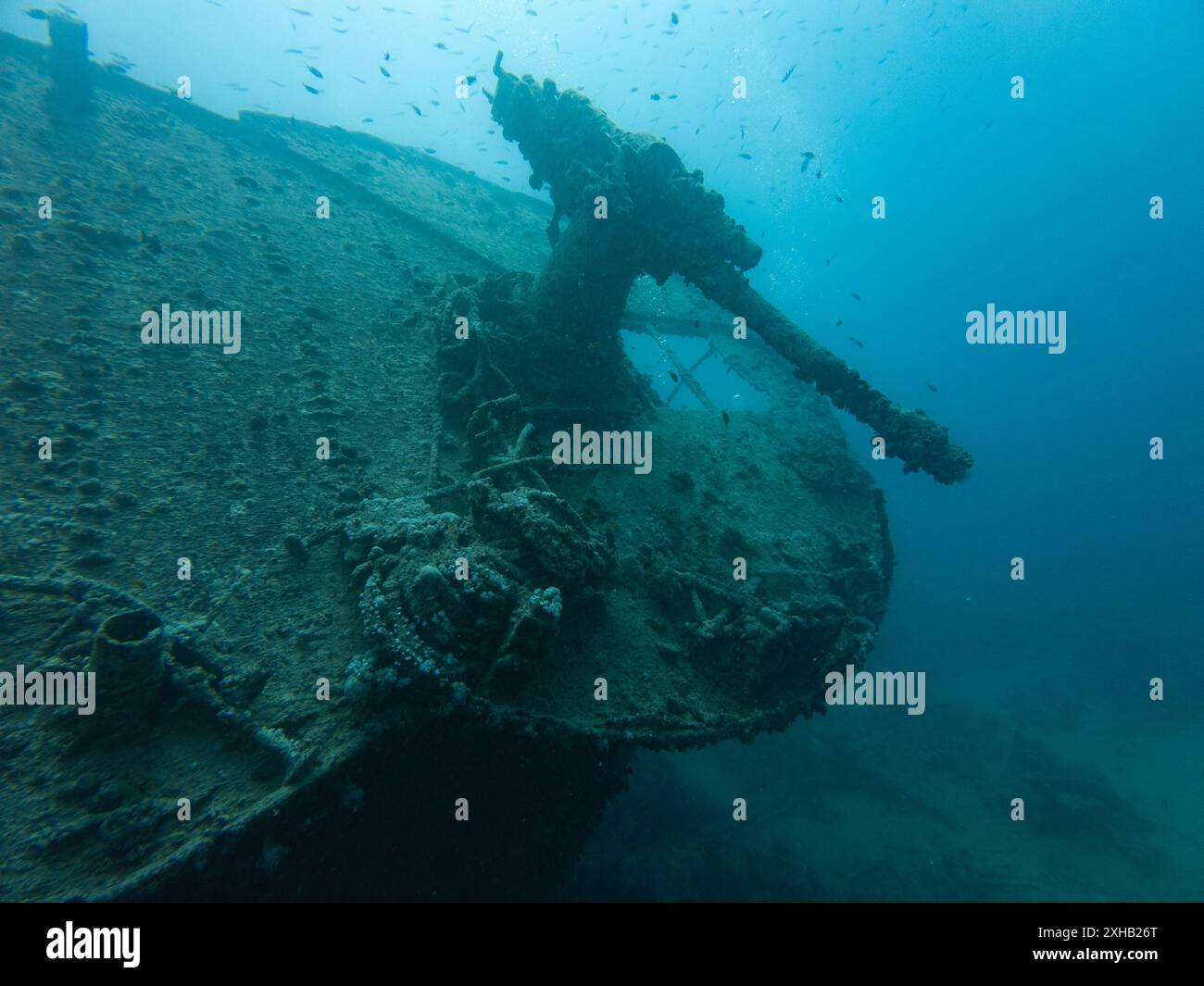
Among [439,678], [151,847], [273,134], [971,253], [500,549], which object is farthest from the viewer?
[971,253]

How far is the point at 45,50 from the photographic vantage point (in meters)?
8.83

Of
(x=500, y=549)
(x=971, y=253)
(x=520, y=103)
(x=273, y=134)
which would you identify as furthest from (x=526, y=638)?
(x=971, y=253)

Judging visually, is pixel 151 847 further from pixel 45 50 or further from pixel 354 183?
pixel 45 50

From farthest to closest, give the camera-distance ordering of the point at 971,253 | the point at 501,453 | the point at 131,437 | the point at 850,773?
the point at 971,253 < the point at 850,773 < the point at 501,453 < the point at 131,437

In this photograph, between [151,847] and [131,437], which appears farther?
[131,437]

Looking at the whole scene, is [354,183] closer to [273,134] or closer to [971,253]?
[273,134]

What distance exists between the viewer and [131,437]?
5016 mm

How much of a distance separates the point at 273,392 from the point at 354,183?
284 inches
